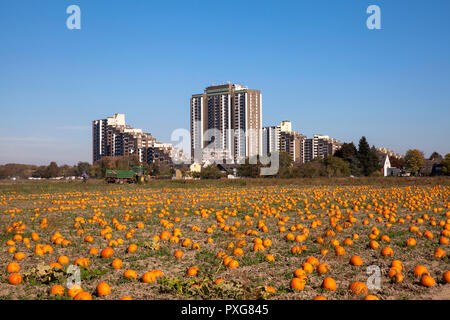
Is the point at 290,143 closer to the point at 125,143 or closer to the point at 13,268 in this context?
the point at 125,143

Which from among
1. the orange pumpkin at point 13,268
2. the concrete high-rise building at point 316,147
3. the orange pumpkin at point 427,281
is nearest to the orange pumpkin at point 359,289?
the orange pumpkin at point 427,281

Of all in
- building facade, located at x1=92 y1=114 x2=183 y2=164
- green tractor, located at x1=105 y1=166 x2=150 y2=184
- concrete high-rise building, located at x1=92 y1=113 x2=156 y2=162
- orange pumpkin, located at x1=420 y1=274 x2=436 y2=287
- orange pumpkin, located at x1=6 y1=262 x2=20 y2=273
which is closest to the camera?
orange pumpkin, located at x1=420 y1=274 x2=436 y2=287

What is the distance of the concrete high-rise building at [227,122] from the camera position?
143m

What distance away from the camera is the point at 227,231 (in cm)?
1102

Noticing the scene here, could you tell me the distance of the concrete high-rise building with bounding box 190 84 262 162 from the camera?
142750 mm

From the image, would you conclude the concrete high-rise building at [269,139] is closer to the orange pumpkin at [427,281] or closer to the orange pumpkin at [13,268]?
the orange pumpkin at [13,268]

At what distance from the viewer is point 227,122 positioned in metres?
148

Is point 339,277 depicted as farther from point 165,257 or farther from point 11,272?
point 11,272

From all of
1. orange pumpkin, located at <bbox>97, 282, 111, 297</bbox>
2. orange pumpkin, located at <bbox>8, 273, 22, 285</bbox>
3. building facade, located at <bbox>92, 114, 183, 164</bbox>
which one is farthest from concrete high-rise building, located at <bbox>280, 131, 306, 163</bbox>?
orange pumpkin, located at <bbox>97, 282, 111, 297</bbox>

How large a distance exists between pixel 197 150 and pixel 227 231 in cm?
13735

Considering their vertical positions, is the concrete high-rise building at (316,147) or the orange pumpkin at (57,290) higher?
the concrete high-rise building at (316,147)

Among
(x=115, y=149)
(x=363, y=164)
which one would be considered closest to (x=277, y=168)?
(x=363, y=164)

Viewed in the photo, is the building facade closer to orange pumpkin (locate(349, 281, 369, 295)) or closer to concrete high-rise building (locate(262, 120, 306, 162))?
concrete high-rise building (locate(262, 120, 306, 162))

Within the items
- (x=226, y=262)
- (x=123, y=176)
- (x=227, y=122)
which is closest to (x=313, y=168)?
(x=123, y=176)
